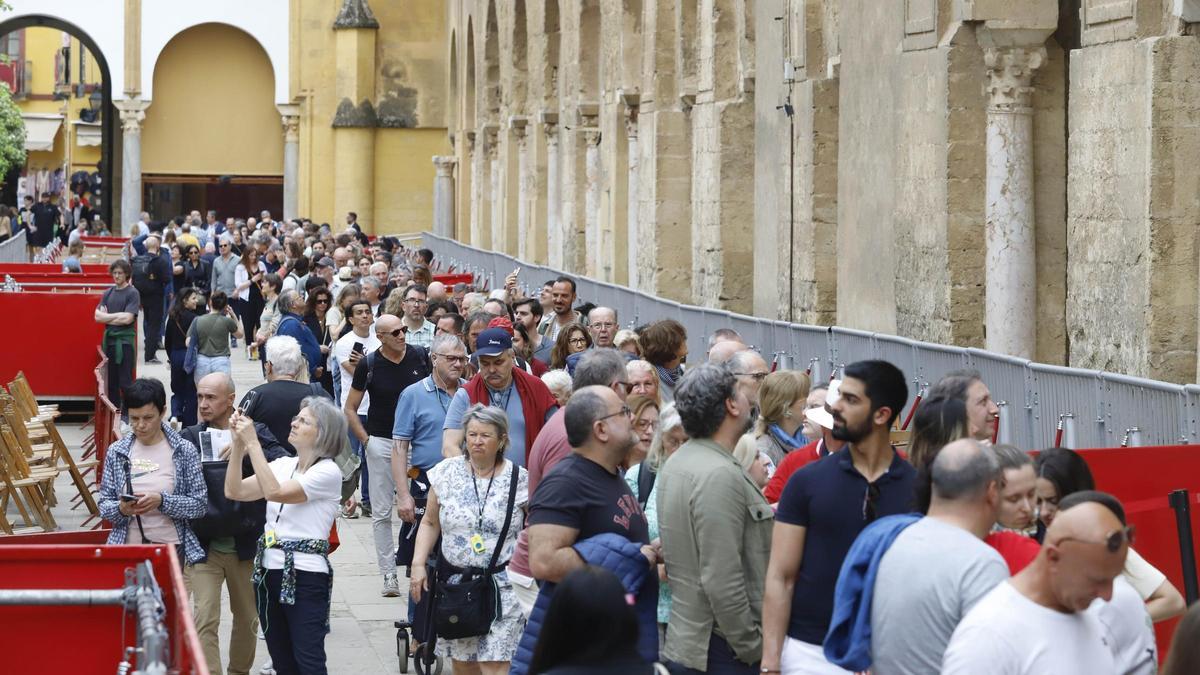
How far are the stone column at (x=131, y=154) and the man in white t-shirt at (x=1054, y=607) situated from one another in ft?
157

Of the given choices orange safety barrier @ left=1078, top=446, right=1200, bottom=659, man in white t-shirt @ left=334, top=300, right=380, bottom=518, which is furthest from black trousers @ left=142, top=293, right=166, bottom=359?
orange safety barrier @ left=1078, top=446, right=1200, bottom=659

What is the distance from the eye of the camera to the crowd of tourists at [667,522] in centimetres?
464

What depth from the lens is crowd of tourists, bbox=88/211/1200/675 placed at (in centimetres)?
464

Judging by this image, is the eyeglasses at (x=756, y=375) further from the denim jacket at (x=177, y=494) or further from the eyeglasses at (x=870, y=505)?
the eyeglasses at (x=870, y=505)

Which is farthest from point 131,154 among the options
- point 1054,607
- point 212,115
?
point 1054,607

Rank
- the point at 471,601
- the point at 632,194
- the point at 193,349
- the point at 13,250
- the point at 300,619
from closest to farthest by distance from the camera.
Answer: the point at 471,601 < the point at 300,619 < the point at 193,349 < the point at 632,194 < the point at 13,250

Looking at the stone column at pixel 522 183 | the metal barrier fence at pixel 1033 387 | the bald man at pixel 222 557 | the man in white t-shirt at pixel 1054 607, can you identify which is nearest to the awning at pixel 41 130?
the stone column at pixel 522 183

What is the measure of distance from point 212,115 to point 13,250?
57.0 ft

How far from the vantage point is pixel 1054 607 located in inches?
181

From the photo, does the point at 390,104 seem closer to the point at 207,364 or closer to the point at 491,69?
the point at 491,69

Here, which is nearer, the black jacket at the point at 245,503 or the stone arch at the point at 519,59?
the black jacket at the point at 245,503

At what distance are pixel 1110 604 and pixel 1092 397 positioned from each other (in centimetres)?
488

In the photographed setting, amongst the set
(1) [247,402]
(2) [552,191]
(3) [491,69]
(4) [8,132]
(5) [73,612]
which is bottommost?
(5) [73,612]

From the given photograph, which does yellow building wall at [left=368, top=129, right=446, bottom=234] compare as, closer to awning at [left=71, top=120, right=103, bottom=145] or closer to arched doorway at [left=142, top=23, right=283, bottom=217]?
arched doorway at [left=142, top=23, right=283, bottom=217]
